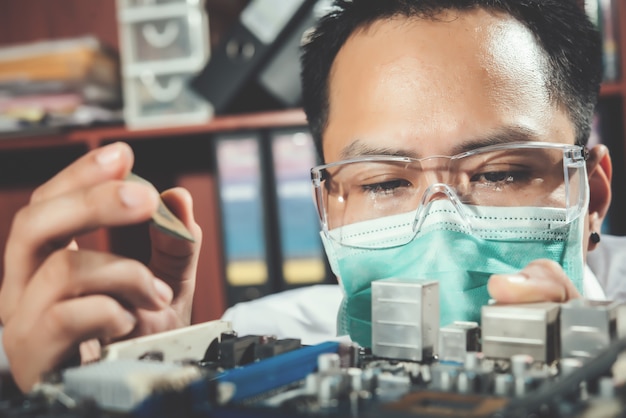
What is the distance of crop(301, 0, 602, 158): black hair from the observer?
1010 millimetres

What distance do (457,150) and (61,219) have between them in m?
0.54

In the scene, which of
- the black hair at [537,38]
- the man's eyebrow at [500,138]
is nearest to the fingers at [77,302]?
the man's eyebrow at [500,138]

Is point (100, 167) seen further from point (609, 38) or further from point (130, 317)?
point (609, 38)

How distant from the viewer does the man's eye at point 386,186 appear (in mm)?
949

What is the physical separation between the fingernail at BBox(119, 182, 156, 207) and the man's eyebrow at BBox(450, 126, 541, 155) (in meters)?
0.48

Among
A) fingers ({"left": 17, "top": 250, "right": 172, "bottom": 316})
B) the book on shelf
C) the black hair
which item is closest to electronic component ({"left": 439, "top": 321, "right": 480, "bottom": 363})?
fingers ({"left": 17, "top": 250, "right": 172, "bottom": 316})

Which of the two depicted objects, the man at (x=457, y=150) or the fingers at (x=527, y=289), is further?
the man at (x=457, y=150)

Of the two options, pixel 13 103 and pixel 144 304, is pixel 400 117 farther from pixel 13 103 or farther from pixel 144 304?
pixel 13 103

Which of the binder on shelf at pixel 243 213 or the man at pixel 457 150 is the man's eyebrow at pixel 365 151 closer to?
the man at pixel 457 150

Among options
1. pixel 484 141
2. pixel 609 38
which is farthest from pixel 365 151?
pixel 609 38

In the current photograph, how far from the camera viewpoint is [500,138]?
2.96 feet

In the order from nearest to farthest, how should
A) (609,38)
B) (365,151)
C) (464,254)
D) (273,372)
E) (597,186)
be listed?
(273,372)
(464,254)
(365,151)
(597,186)
(609,38)

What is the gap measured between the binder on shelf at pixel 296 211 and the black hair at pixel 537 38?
0.54 metres

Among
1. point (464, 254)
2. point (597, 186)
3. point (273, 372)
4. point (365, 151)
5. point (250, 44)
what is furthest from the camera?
point (250, 44)
